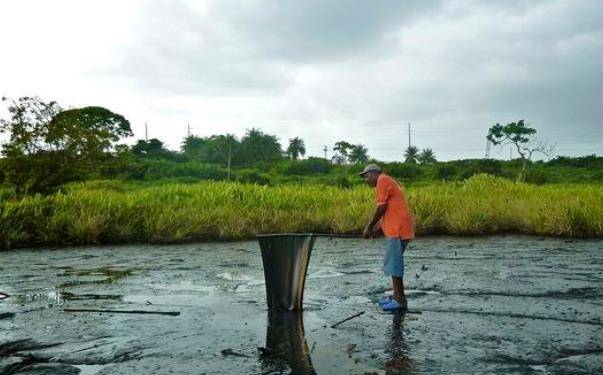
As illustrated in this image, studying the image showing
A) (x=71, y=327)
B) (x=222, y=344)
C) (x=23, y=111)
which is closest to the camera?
(x=222, y=344)

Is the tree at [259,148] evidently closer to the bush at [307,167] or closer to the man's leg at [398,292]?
the bush at [307,167]

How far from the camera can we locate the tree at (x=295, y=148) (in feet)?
253

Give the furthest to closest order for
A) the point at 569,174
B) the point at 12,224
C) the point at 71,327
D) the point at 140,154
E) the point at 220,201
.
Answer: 1. the point at 140,154
2. the point at 569,174
3. the point at 220,201
4. the point at 12,224
5. the point at 71,327

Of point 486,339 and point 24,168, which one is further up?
point 24,168

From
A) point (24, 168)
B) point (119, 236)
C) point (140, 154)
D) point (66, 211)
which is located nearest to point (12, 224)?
point (66, 211)

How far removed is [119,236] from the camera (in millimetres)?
13641

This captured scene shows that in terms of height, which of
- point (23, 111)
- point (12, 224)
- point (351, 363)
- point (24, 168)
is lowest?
point (351, 363)

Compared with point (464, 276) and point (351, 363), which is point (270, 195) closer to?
point (464, 276)

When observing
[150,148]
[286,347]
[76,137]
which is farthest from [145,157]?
[286,347]

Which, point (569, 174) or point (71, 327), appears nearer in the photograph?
point (71, 327)

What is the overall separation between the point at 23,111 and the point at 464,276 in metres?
15.3

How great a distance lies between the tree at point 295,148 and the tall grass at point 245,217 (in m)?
60.1

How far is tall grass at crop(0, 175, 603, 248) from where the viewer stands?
13242 mm

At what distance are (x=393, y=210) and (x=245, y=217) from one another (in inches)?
365
